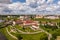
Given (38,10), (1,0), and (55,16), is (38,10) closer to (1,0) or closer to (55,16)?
(55,16)

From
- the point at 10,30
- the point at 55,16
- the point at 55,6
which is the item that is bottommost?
the point at 10,30

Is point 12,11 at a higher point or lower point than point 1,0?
lower

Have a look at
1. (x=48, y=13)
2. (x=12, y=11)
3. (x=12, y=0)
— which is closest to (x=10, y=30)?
(x=12, y=11)

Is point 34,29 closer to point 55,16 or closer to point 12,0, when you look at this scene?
point 55,16

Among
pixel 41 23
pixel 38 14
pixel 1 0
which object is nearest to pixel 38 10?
pixel 38 14

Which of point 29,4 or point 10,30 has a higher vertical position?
point 29,4

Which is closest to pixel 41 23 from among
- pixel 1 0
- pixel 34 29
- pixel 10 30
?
pixel 34 29
